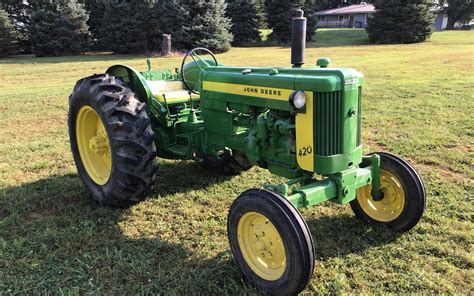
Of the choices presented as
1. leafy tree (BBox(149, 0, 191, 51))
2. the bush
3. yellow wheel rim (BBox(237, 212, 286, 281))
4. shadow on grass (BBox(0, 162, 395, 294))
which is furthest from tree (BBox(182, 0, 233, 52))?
yellow wheel rim (BBox(237, 212, 286, 281))

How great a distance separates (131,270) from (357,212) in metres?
2.18

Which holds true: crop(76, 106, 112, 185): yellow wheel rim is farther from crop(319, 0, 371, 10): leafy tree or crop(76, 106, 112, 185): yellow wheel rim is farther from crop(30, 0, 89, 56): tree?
crop(319, 0, 371, 10): leafy tree

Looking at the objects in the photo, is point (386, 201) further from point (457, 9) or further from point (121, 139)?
point (457, 9)

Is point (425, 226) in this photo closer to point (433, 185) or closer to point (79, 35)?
point (433, 185)

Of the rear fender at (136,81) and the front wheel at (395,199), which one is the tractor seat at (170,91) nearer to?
the rear fender at (136,81)

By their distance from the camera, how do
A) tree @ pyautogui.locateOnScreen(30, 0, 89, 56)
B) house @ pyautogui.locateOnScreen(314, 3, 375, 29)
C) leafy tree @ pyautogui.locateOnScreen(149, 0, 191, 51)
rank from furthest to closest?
house @ pyautogui.locateOnScreen(314, 3, 375, 29) < tree @ pyautogui.locateOnScreen(30, 0, 89, 56) < leafy tree @ pyautogui.locateOnScreen(149, 0, 191, 51)

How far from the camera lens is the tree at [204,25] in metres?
23.8

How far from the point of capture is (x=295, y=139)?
3416mm

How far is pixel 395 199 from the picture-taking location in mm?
3797

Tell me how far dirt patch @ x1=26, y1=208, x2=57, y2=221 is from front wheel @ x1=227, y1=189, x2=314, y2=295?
2247 millimetres

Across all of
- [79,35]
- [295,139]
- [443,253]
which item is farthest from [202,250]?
[79,35]

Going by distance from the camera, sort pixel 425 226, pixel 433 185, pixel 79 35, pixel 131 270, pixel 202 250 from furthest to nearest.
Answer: pixel 79 35 → pixel 433 185 → pixel 425 226 → pixel 202 250 → pixel 131 270

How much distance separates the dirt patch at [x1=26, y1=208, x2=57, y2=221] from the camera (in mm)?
4266

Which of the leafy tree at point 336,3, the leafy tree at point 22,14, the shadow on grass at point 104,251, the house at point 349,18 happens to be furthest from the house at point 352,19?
the shadow on grass at point 104,251
